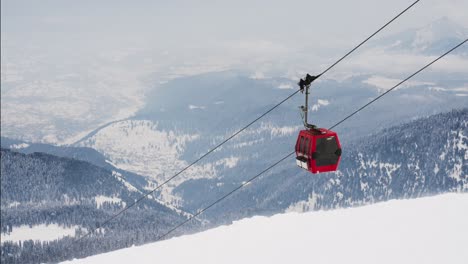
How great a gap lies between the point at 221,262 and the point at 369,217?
15.3 m

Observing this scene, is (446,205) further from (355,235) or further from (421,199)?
(355,235)

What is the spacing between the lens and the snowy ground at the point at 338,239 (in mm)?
32312

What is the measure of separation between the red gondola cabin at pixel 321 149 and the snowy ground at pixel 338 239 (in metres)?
9.44

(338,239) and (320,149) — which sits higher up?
(320,149)

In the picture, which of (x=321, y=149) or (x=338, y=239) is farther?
(x=338, y=239)

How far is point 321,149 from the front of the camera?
24.4 m

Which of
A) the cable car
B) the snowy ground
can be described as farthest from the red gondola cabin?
the snowy ground

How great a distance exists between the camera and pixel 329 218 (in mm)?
44156

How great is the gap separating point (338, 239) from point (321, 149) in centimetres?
1481

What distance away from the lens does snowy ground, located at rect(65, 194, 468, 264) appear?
32.3 m

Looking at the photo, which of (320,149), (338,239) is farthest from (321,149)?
(338,239)

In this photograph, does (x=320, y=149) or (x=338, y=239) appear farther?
(x=338, y=239)

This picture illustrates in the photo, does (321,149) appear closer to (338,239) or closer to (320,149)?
(320,149)

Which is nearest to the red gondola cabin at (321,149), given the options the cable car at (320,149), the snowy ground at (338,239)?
the cable car at (320,149)
